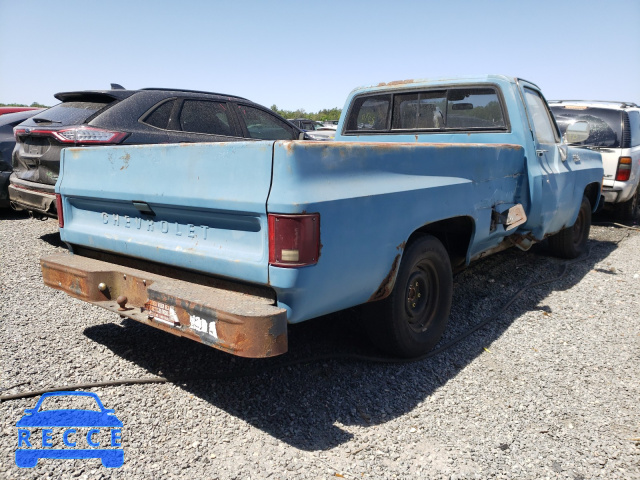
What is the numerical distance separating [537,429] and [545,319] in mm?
1702

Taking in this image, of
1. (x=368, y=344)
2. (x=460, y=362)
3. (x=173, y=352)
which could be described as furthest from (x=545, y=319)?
(x=173, y=352)

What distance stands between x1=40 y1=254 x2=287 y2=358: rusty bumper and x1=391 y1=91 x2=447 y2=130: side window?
2.93m

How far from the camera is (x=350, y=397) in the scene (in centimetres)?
283

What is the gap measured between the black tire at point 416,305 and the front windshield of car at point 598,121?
5.09 m

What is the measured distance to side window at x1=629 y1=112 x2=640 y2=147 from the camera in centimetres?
755

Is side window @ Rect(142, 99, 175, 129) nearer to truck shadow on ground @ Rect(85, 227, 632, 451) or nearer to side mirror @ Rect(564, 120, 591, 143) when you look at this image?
truck shadow on ground @ Rect(85, 227, 632, 451)

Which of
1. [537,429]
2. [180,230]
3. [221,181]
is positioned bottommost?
[537,429]

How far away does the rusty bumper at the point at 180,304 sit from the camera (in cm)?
219

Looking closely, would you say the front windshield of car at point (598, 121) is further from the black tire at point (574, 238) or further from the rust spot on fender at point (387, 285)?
the rust spot on fender at point (387, 285)

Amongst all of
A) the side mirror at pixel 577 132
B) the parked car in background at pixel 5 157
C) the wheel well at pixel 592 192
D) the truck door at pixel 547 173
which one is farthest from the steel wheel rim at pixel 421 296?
the parked car in background at pixel 5 157

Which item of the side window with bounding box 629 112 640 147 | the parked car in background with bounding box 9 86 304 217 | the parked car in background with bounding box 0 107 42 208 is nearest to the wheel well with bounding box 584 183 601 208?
the side window with bounding box 629 112 640 147

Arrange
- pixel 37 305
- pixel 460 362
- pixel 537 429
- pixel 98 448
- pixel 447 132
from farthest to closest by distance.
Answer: pixel 447 132 < pixel 37 305 < pixel 460 362 < pixel 537 429 < pixel 98 448

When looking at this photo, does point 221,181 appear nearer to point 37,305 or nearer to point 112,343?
point 112,343

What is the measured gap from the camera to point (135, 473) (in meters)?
2.19
